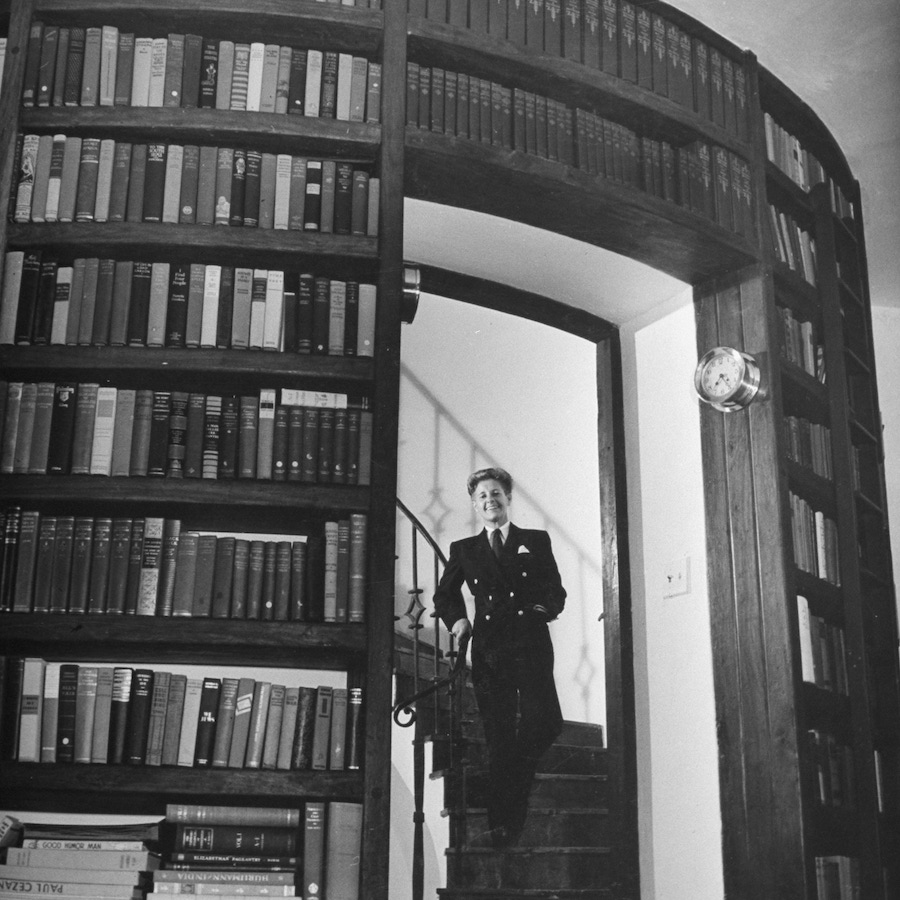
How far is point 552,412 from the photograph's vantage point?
3.97m

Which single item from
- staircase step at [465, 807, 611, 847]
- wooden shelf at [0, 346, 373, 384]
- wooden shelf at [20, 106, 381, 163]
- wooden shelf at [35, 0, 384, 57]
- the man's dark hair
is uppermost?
wooden shelf at [35, 0, 384, 57]

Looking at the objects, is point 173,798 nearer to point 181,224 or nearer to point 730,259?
point 181,224

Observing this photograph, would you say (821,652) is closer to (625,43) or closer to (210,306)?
(625,43)

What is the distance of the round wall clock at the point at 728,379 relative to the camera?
3154 mm

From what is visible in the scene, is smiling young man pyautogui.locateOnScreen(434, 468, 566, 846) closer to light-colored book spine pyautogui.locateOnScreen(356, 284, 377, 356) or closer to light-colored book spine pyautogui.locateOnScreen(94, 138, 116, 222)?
light-colored book spine pyautogui.locateOnScreen(356, 284, 377, 356)

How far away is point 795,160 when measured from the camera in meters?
3.60

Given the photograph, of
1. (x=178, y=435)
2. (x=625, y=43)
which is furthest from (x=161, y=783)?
(x=625, y=43)

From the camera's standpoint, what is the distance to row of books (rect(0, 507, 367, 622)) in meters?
2.28

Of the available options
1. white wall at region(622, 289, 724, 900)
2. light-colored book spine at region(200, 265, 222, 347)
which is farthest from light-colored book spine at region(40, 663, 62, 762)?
white wall at region(622, 289, 724, 900)

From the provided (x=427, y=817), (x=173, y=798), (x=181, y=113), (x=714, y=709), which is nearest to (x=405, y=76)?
(x=181, y=113)

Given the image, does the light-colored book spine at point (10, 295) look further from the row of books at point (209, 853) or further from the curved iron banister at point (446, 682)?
the curved iron banister at point (446, 682)

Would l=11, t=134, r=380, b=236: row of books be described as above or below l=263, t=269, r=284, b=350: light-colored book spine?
above

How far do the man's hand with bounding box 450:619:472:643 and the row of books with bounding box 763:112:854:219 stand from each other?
1724 mm

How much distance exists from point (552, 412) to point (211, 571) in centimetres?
187
